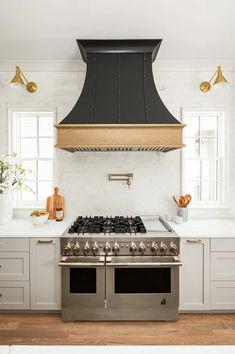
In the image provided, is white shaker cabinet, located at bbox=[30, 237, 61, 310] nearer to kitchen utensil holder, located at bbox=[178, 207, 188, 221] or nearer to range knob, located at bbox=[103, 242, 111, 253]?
range knob, located at bbox=[103, 242, 111, 253]

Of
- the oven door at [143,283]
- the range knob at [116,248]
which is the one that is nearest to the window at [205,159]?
the oven door at [143,283]

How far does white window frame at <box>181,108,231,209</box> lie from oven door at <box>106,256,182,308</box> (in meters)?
1.16

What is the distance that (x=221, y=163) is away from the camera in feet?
12.2

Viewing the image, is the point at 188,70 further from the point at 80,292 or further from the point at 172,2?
the point at 80,292

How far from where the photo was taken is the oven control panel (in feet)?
9.22

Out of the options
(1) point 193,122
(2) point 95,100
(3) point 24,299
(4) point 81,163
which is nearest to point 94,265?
(3) point 24,299

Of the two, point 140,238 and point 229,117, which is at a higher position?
point 229,117

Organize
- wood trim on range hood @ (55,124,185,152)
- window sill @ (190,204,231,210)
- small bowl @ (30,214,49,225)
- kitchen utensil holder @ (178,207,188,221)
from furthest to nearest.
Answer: window sill @ (190,204,231,210)
kitchen utensil holder @ (178,207,188,221)
small bowl @ (30,214,49,225)
wood trim on range hood @ (55,124,185,152)

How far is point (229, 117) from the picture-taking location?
3623 mm

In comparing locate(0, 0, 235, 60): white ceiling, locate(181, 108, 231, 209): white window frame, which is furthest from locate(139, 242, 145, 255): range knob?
locate(0, 0, 235, 60): white ceiling

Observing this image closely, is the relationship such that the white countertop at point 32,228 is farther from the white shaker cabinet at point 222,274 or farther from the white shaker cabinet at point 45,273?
the white shaker cabinet at point 222,274

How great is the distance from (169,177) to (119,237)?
4.01 feet

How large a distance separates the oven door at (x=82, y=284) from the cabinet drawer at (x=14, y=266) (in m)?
0.45

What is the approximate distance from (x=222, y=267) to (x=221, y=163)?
1449 mm
